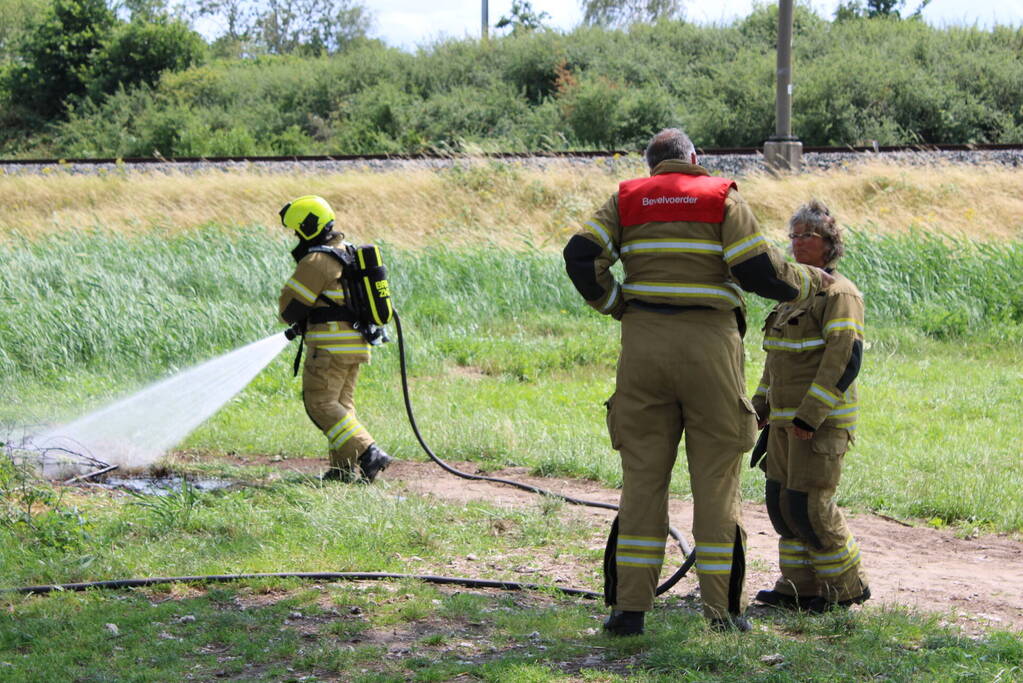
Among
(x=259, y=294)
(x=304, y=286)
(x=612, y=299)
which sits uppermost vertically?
(x=612, y=299)

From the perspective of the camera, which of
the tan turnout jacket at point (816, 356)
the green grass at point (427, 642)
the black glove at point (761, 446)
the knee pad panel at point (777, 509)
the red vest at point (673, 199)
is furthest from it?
the black glove at point (761, 446)

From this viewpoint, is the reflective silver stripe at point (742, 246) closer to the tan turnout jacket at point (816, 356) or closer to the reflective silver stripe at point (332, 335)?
the tan turnout jacket at point (816, 356)

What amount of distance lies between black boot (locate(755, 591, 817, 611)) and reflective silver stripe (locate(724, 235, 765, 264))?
1.66 metres

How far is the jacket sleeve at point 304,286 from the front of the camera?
6.89 meters

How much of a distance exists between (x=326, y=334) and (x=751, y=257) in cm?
345

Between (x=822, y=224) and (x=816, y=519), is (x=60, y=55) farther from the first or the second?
(x=816, y=519)

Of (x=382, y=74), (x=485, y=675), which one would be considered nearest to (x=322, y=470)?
(x=485, y=675)

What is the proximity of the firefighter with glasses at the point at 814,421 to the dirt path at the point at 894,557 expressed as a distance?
0.37 meters

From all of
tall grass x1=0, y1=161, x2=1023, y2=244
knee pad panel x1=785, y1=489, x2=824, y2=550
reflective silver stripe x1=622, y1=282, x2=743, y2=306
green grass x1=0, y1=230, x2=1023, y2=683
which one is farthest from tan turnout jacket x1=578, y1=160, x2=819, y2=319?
tall grass x1=0, y1=161, x2=1023, y2=244

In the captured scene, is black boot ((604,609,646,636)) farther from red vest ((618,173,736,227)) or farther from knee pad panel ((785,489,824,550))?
red vest ((618,173,736,227))

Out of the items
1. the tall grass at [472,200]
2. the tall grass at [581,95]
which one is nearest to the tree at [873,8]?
the tall grass at [581,95]

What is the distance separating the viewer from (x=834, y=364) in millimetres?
4652

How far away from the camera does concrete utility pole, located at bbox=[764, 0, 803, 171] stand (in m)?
19.7

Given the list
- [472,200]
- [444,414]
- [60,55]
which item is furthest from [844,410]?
[60,55]
